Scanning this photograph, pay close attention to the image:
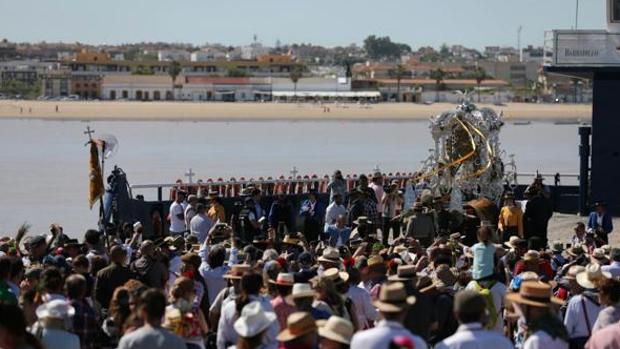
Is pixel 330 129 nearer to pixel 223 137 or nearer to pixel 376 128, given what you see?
pixel 376 128

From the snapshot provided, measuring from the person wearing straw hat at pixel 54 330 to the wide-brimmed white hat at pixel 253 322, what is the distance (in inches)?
44.6

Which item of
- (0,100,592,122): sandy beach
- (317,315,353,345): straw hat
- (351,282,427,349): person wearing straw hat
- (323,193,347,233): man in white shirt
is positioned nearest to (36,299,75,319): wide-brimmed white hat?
(317,315,353,345): straw hat

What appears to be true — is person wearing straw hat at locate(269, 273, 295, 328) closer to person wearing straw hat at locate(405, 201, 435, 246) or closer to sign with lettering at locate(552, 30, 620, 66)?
person wearing straw hat at locate(405, 201, 435, 246)

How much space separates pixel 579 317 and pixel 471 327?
245 centimetres

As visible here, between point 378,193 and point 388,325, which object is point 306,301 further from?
point 378,193

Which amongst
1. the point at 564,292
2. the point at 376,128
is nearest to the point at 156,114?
the point at 376,128

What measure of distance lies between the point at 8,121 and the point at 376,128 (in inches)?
1313

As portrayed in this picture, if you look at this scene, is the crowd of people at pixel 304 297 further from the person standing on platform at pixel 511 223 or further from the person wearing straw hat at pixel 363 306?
the person standing on platform at pixel 511 223

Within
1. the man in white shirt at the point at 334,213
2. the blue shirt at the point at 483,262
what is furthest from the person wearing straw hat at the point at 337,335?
the man in white shirt at the point at 334,213

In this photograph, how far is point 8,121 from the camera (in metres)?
137

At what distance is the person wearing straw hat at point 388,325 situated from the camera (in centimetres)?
884

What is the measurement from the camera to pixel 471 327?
916cm

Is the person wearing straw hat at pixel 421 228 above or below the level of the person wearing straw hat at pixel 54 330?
below

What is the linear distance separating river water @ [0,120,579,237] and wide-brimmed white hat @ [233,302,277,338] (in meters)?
24.8
